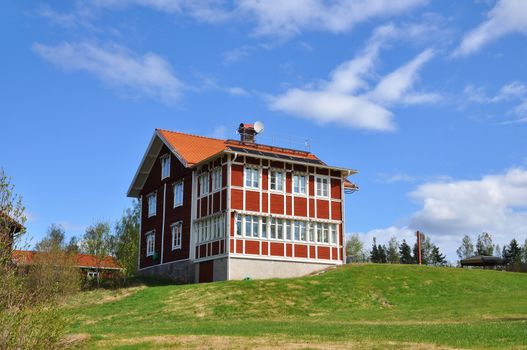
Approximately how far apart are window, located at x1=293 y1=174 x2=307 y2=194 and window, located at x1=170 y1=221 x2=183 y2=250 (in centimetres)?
867

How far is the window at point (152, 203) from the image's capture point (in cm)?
5081

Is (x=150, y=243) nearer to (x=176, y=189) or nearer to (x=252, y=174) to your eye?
(x=176, y=189)

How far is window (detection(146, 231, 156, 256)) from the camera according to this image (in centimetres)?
4978

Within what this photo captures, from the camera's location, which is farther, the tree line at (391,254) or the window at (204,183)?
the tree line at (391,254)

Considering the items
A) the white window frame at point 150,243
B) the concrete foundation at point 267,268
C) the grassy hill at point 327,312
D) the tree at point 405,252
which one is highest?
the tree at point 405,252

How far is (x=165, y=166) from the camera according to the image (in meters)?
49.1

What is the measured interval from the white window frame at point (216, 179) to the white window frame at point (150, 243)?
32.4ft

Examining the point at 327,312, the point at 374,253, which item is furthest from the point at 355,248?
the point at 327,312

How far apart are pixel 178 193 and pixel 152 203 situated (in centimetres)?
538

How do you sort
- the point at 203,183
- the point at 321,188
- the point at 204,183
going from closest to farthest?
the point at 204,183, the point at 203,183, the point at 321,188

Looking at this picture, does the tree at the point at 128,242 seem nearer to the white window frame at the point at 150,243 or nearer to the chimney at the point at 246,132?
the white window frame at the point at 150,243

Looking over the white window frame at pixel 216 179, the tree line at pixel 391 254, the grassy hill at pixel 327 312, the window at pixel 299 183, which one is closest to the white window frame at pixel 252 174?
the white window frame at pixel 216 179

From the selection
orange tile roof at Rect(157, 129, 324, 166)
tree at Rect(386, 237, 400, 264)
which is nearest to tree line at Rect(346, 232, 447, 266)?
tree at Rect(386, 237, 400, 264)

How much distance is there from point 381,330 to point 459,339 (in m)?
3.46
